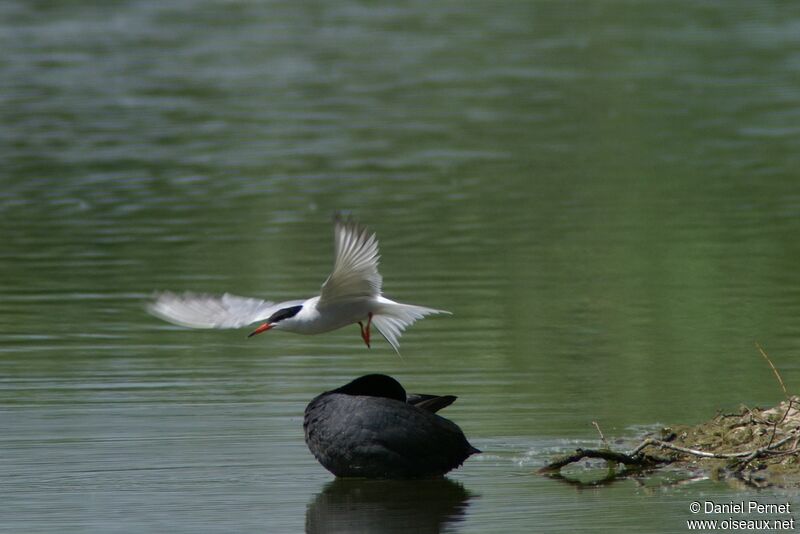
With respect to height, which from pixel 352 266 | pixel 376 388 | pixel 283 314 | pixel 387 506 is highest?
pixel 352 266

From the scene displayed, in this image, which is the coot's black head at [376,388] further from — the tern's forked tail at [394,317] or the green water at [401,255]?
the green water at [401,255]

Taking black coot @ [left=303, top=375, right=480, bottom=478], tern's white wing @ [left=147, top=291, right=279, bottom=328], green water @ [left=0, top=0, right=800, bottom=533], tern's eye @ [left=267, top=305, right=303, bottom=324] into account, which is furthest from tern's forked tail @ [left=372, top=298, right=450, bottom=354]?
green water @ [left=0, top=0, right=800, bottom=533]

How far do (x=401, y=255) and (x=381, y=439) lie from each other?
8202 mm

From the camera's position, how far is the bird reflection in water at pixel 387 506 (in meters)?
8.66

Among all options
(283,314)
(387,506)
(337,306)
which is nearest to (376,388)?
(337,306)

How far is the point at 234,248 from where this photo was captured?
18609mm

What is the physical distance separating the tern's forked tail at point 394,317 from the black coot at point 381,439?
39cm

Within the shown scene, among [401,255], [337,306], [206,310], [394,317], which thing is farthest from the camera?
[401,255]

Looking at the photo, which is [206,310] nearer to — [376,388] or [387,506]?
[376,388]

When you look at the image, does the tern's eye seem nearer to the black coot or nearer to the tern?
the tern

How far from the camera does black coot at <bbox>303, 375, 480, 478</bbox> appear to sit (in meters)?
9.43

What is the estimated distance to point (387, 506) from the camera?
29.9ft

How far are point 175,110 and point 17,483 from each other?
2214cm

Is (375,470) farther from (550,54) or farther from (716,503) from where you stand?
(550,54)
